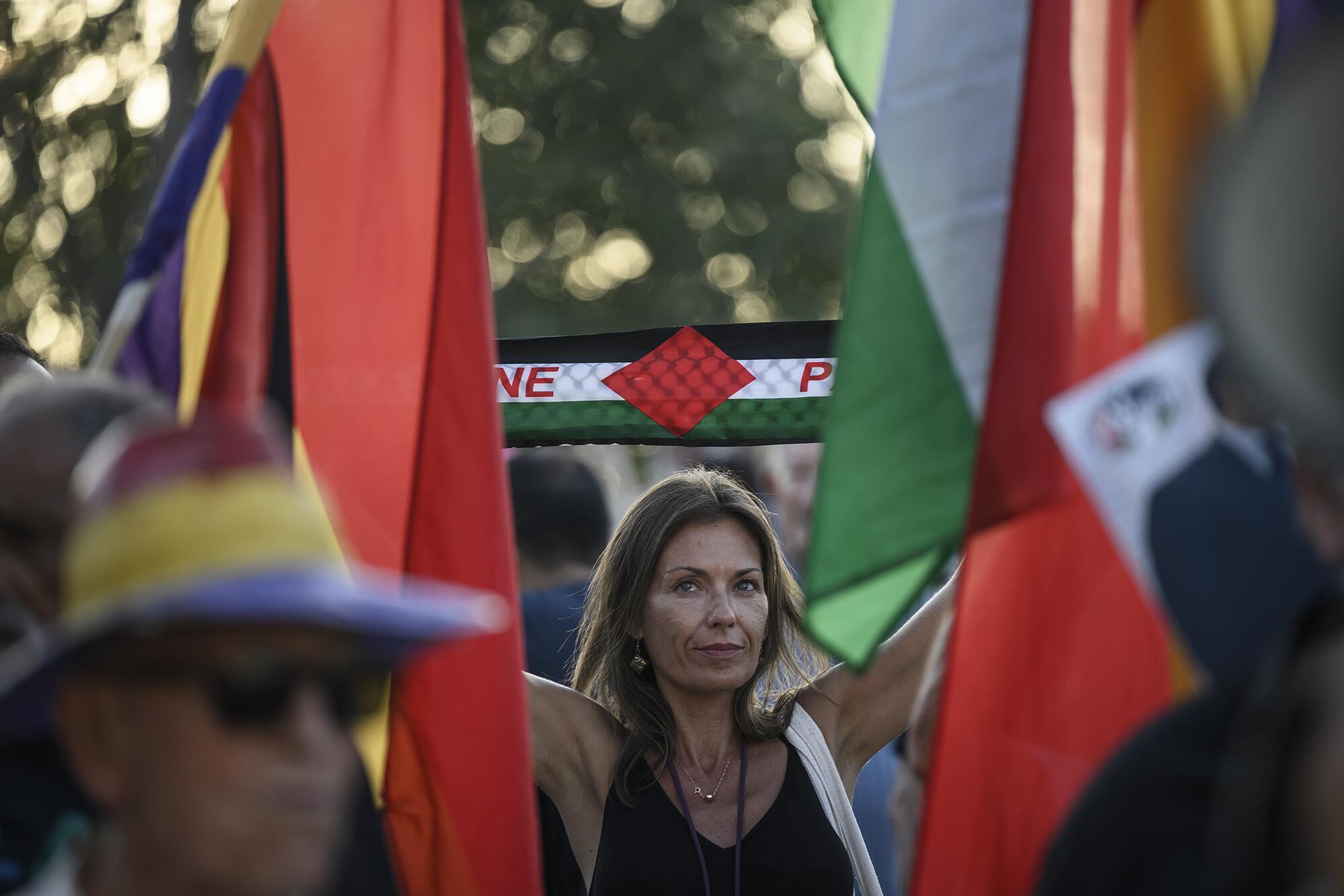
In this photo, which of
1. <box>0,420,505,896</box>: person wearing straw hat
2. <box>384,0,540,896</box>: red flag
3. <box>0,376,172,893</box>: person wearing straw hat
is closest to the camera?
<box>0,420,505,896</box>: person wearing straw hat

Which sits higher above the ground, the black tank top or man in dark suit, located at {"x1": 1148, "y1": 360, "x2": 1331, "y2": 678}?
man in dark suit, located at {"x1": 1148, "y1": 360, "x2": 1331, "y2": 678}

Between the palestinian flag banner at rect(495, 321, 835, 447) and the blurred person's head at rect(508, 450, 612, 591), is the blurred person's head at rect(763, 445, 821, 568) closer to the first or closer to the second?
the blurred person's head at rect(508, 450, 612, 591)

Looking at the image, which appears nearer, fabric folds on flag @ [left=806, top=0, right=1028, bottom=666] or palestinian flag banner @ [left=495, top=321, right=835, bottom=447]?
fabric folds on flag @ [left=806, top=0, right=1028, bottom=666]

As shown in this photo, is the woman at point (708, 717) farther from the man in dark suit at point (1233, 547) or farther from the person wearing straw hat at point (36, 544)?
the person wearing straw hat at point (36, 544)

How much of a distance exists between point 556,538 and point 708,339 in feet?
4.28

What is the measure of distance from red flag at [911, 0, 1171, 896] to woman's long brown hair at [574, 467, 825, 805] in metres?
1.31

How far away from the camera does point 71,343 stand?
10.3 m

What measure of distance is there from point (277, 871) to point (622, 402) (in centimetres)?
234

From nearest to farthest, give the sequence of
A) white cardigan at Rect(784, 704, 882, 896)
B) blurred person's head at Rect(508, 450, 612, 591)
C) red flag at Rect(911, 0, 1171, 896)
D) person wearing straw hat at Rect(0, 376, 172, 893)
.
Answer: person wearing straw hat at Rect(0, 376, 172, 893), red flag at Rect(911, 0, 1171, 896), white cardigan at Rect(784, 704, 882, 896), blurred person's head at Rect(508, 450, 612, 591)

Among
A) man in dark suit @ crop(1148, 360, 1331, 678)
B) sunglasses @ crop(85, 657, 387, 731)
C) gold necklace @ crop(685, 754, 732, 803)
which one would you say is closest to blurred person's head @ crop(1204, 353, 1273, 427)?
man in dark suit @ crop(1148, 360, 1331, 678)

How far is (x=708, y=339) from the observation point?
3.81 metres

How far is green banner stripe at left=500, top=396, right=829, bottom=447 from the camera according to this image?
12.3 ft

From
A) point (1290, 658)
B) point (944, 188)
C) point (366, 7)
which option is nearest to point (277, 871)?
point (1290, 658)

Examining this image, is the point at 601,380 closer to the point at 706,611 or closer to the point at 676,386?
the point at 676,386
